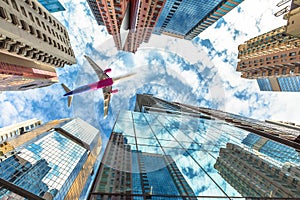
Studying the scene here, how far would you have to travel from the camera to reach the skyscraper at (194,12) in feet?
260

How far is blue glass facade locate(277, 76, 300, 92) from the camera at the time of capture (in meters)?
106

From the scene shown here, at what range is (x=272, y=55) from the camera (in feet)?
211

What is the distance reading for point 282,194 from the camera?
11.6 meters

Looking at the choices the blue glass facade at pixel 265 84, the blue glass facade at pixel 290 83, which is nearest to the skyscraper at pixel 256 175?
the blue glass facade at pixel 290 83

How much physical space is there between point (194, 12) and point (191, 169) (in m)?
91.6

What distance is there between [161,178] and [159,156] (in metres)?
3.84

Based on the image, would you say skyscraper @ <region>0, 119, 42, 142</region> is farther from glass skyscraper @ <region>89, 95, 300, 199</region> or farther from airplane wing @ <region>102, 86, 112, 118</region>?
glass skyscraper @ <region>89, 95, 300, 199</region>

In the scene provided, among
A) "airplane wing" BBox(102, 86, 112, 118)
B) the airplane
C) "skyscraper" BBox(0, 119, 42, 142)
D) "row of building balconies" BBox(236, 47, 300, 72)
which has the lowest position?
"skyscraper" BBox(0, 119, 42, 142)

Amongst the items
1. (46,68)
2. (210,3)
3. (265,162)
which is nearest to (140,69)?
(265,162)

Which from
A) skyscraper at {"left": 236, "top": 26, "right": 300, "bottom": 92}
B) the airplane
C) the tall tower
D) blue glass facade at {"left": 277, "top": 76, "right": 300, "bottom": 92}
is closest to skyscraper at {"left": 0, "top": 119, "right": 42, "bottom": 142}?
the tall tower

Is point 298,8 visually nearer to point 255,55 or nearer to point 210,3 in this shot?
point 255,55

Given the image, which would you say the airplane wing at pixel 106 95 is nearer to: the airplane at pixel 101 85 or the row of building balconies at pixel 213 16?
the airplane at pixel 101 85

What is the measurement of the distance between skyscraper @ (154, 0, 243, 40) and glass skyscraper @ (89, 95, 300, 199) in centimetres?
7194

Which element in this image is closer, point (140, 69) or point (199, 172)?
point (199, 172)
